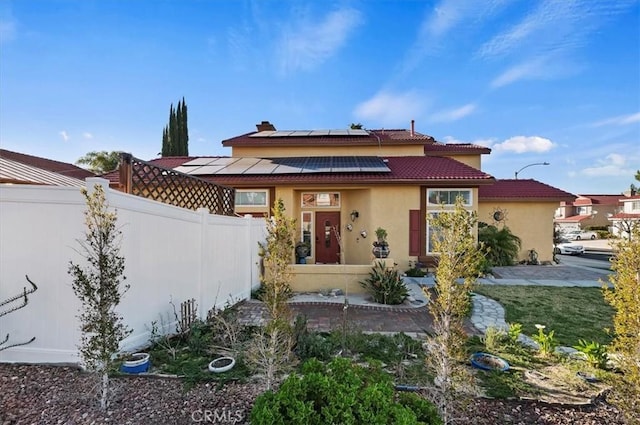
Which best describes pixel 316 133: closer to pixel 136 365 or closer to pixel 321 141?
pixel 321 141

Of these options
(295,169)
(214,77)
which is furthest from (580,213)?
(214,77)

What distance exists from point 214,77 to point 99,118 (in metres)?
6.44

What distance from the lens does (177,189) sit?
22.1 ft

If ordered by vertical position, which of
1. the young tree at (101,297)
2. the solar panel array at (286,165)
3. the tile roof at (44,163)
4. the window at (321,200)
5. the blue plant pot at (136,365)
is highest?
the tile roof at (44,163)

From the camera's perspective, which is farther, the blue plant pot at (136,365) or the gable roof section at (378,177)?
the gable roof section at (378,177)

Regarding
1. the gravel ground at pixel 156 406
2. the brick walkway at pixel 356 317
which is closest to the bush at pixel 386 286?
the brick walkway at pixel 356 317

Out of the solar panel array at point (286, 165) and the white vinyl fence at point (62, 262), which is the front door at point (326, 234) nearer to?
the solar panel array at point (286, 165)

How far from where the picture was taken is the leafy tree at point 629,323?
273 centimetres

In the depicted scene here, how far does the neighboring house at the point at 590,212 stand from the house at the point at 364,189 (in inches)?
1540

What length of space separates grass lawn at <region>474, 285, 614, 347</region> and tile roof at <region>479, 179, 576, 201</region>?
244 inches

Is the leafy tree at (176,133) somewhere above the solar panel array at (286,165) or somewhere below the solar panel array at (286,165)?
above

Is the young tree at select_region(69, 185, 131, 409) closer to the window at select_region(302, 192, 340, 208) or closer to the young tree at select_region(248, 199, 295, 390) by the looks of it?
the young tree at select_region(248, 199, 295, 390)

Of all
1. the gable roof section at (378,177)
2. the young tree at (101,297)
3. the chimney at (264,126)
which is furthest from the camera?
the chimney at (264,126)

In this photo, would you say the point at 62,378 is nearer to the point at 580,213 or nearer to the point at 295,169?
the point at 295,169
